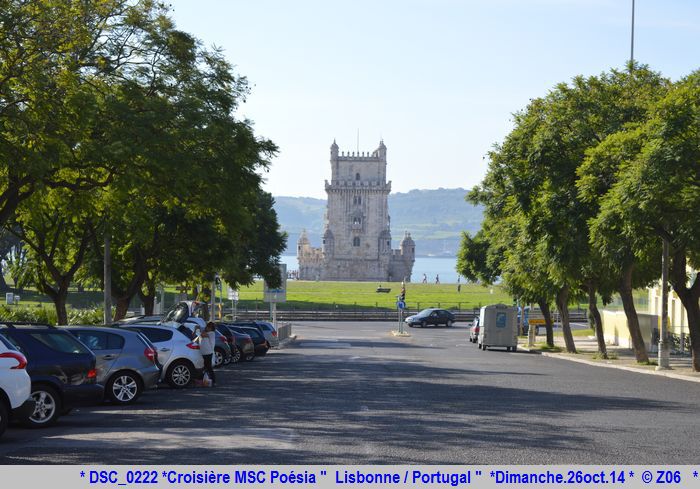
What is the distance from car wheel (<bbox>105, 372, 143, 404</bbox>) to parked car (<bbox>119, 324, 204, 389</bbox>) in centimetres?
434

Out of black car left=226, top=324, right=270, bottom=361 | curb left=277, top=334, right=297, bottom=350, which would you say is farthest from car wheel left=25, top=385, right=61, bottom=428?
curb left=277, top=334, right=297, bottom=350

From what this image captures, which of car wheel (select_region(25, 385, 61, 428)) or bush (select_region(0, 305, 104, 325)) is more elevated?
bush (select_region(0, 305, 104, 325))

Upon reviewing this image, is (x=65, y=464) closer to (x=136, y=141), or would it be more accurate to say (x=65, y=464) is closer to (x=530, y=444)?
(x=530, y=444)

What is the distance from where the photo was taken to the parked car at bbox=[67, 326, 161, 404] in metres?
21.2

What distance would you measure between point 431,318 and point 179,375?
219 ft

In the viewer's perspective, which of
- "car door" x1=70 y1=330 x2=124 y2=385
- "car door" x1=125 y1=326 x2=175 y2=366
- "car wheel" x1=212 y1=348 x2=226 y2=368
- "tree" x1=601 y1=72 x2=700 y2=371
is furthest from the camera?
"car wheel" x1=212 y1=348 x2=226 y2=368

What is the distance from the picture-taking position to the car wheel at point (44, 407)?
56.4 feet

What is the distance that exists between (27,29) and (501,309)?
34.4 m

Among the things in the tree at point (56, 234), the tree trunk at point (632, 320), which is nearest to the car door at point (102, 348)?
the tree at point (56, 234)

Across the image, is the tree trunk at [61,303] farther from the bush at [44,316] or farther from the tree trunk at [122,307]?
the tree trunk at [122,307]

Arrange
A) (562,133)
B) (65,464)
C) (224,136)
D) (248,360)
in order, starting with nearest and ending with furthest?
(65,464) → (224,136) → (562,133) → (248,360)

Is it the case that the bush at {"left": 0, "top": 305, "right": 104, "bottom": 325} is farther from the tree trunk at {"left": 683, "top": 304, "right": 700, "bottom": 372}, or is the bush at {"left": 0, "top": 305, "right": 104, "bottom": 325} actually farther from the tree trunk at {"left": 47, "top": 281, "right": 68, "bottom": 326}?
the tree trunk at {"left": 683, "top": 304, "right": 700, "bottom": 372}

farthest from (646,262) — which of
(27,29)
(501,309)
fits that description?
(27,29)
